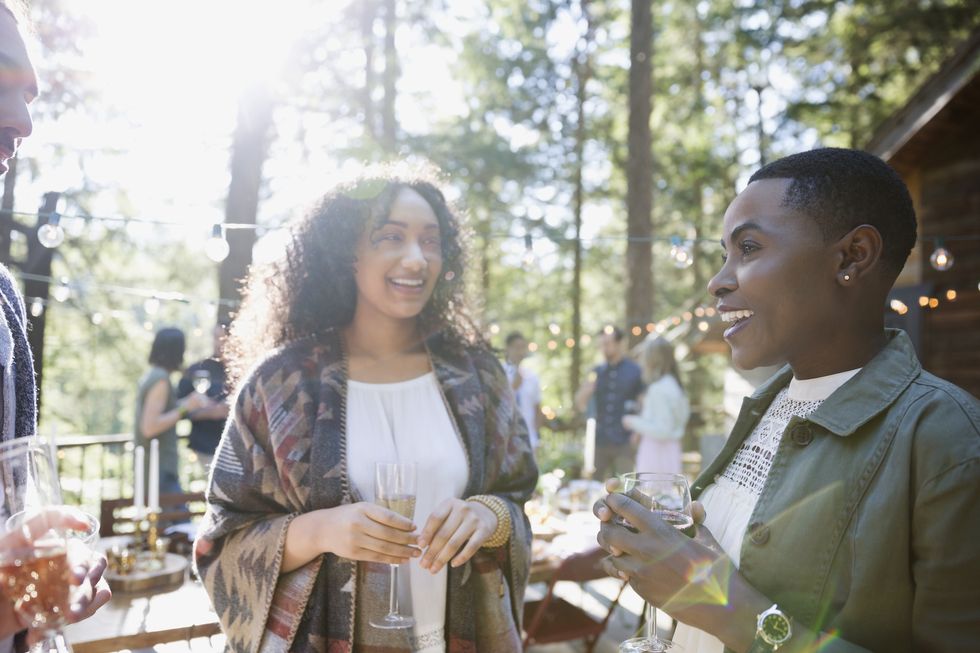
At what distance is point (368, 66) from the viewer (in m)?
12.7

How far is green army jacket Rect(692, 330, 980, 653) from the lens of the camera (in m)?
1.09

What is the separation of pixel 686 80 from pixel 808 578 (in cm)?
1644

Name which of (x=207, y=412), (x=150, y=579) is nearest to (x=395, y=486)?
(x=150, y=579)

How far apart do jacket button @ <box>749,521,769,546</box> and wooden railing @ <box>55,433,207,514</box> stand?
648 centimetres

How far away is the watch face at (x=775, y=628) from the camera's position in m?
1.18

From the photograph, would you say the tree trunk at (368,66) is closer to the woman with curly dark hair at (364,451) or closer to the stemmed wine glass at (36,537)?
the woman with curly dark hair at (364,451)

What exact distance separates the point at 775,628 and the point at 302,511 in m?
1.16

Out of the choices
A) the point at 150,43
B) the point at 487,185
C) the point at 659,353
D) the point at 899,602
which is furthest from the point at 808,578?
the point at 487,185

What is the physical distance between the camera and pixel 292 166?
476 inches

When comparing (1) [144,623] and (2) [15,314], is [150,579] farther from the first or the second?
(2) [15,314]

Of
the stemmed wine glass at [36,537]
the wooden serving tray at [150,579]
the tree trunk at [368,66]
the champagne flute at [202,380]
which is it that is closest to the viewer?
the stemmed wine glass at [36,537]

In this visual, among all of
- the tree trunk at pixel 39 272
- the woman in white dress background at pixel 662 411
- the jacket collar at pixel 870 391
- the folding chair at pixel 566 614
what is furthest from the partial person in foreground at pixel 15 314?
the woman in white dress background at pixel 662 411

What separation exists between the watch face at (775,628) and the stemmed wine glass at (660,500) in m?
0.23

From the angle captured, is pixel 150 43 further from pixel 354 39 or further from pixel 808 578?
pixel 808 578
